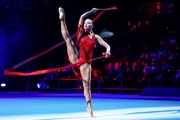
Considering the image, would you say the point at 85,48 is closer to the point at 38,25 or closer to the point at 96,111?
the point at 96,111

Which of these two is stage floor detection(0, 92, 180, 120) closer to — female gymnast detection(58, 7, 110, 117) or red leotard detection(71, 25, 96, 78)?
female gymnast detection(58, 7, 110, 117)

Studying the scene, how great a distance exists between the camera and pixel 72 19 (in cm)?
2219

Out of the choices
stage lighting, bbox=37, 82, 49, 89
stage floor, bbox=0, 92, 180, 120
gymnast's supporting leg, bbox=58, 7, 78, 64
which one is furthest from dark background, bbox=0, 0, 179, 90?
gymnast's supporting leg, bbox=58, 7, 78, 64

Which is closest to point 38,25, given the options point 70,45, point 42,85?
point 42,85

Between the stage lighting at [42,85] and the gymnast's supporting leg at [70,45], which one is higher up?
the gymnast's supporting leg at [70,45]

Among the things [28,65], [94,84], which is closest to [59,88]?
[94,84]

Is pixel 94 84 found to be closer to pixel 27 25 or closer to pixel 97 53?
pixel 97 53

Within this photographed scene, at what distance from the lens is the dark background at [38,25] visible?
20594mm

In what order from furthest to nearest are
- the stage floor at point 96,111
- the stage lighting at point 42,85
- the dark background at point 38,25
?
the dark background at point 38,25, the stage lighting at point 42,85, the stage floor at point 96,111

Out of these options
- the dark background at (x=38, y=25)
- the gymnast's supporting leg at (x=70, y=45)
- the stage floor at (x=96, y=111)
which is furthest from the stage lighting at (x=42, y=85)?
the gymnast's supporting leg at (x=70, y=45)

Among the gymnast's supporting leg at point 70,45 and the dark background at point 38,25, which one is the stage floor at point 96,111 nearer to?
the gymnast's supporting leg at point 70,45

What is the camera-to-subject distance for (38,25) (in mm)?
21750

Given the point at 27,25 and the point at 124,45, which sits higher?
the point at 27,25

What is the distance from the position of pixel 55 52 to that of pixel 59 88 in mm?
3743
